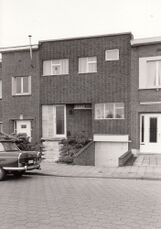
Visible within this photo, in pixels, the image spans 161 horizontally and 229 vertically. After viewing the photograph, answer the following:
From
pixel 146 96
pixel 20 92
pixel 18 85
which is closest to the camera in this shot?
pixel 146 96

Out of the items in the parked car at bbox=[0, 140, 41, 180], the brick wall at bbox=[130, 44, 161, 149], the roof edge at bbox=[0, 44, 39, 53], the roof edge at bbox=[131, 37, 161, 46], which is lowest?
the parked car at bbox=[0, 140, 41, 180]

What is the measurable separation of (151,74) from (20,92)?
980 centimetres

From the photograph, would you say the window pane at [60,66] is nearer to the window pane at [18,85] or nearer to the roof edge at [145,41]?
the window pane at [18,85]

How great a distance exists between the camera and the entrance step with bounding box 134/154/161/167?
14781 millimetres

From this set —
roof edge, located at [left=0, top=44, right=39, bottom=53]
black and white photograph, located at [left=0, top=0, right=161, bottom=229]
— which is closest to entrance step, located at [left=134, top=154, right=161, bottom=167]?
black and white photograph, located at [left=0, top=0, right=161, bottom=229]

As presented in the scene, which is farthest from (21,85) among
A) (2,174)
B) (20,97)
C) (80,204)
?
(80,204)

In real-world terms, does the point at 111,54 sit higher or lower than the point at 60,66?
higher

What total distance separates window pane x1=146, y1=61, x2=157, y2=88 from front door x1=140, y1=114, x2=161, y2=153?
1.98m

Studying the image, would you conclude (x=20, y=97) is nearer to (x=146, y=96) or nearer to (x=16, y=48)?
(x=16, y=48)

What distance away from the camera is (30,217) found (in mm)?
6281

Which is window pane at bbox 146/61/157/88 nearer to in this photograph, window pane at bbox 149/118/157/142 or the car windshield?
window pane at bbox 149/118/157/142

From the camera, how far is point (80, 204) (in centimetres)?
738

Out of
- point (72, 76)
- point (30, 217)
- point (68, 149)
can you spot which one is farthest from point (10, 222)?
point (72, 76)

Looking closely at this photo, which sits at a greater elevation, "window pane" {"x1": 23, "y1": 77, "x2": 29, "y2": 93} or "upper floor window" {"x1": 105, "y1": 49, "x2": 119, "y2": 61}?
"upper floor window" {"x1": 105, "y1": 49, "x2": 119, "y2": 61}
